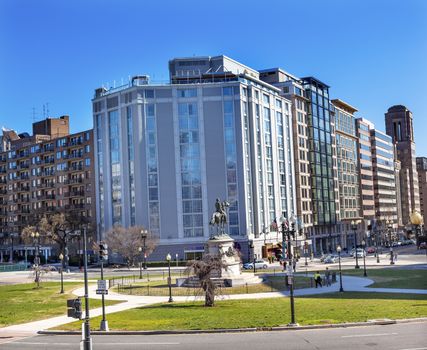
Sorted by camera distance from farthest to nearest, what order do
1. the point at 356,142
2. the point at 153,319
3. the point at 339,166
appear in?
the point at 356,142, the point at 339,166, the point at 153,319

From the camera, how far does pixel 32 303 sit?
163 ft

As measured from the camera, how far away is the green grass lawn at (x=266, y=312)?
33.1 metres

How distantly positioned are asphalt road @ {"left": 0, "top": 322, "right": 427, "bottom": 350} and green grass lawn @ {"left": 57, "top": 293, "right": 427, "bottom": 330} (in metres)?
2.20

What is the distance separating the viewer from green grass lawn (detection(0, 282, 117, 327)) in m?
41.1

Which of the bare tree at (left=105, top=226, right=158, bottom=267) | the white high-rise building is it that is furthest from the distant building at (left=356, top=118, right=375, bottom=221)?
the bare tree at (left=105, top=226, right=158, bottom=267)

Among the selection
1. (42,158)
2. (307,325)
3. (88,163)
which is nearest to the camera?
(307,325)

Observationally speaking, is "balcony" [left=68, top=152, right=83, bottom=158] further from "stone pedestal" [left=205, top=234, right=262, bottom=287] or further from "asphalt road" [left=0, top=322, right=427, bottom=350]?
"asphalt road" [left=0, top=322, right=427, bottom=350]

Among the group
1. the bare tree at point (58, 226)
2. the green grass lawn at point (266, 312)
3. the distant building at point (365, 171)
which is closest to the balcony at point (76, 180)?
the bare tree at point (58, 226)

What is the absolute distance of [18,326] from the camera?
36906mm

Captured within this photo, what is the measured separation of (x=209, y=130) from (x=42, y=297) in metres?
60.4

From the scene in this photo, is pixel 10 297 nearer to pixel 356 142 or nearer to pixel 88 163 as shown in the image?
pixel 88 163

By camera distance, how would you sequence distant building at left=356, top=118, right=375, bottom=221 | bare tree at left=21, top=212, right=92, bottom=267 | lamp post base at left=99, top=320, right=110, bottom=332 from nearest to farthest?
lamp post base at left=99, top=320, right=110, bottom=332 → bare tree at left=21, top=212, right=92, bottom=267 → distant building at left=356, top=118, right=375, bottom=221

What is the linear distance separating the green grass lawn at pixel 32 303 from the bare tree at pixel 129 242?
1181 inches

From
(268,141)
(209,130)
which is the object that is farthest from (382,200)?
(209,130)
